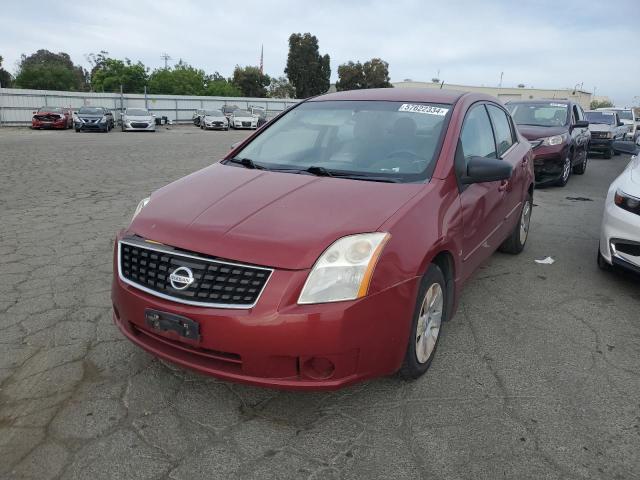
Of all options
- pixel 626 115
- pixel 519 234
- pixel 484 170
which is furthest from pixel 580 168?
pixel 626 115

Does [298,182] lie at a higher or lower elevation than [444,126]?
lower

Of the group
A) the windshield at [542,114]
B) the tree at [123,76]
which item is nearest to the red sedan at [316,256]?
the windshield at [542,114]

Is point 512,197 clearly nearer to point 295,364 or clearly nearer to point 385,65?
point 295,364

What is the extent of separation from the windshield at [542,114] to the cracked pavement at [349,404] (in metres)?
6.56

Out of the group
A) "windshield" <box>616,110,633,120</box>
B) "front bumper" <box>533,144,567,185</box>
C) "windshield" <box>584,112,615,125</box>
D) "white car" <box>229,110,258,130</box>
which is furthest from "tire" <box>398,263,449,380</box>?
"white car" <box>229,110,258,130</box>

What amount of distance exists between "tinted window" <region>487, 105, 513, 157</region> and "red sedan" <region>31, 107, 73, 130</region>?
2747cm

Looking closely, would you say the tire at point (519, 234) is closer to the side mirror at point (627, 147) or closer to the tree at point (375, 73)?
the side mirror at point (627, 147)

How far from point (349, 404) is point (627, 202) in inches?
116

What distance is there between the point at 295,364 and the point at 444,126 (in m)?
1.92

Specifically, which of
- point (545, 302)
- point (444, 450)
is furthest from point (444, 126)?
point (444, 450)

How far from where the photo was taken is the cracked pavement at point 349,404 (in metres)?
2.26

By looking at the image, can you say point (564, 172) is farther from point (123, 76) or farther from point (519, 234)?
point (123, 76)

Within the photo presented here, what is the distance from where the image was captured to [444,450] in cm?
236

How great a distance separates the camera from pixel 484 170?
10.4 feet
